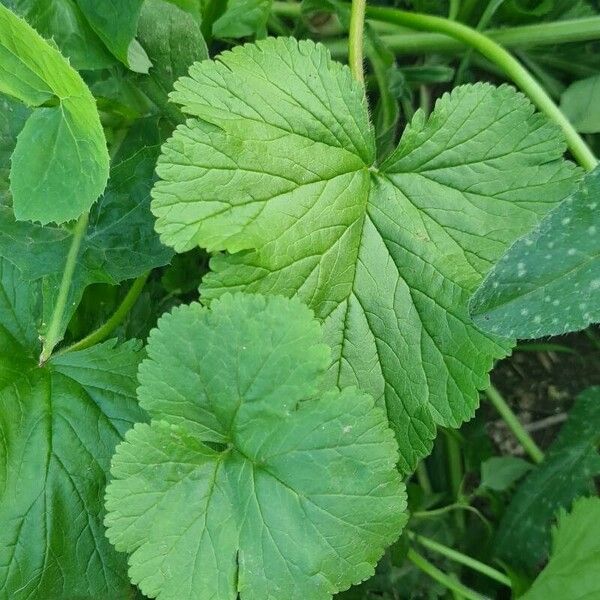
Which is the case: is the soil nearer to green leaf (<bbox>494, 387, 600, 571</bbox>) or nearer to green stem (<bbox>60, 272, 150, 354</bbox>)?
green leaf (<bbox>494, 387, 600, 571</bbox>)

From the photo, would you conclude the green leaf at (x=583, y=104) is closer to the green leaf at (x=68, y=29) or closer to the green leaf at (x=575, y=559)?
the green leaf at (x=575, y=559)

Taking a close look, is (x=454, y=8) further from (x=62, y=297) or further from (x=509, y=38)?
(x=62, y=297)

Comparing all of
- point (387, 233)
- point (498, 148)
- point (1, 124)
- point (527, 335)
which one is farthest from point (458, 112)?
point (1, 124)

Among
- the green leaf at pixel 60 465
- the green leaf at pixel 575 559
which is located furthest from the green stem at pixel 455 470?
the green leaf at pixel 60 465

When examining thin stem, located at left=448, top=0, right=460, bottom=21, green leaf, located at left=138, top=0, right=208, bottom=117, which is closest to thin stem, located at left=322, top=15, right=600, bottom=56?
thin stem, located at left=448, top=0, right=460, bottom=21

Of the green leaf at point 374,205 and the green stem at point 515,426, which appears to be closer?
the green leaf at point 374,205

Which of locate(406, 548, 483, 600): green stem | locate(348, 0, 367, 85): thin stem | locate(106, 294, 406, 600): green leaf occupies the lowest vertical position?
locate(406, 548, 483, 600): green stem

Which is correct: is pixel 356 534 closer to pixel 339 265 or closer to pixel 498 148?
pixel 339 265
